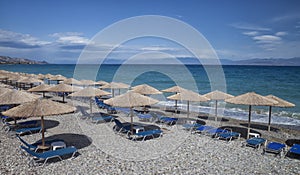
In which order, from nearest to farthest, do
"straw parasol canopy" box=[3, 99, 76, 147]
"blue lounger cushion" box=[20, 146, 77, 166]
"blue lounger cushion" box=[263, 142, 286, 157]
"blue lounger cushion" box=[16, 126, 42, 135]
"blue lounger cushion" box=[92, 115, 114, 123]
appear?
1. "blue lounger cushion" box=[20, 146, 77, 166]
2. "straw parasol canopy" box=[3, 99, 76, 147]
3. "blue lounger cushion" box=[263, 142, 286, 157]
4. "blue lounger cushion" box=[16, 126, 42, 135]
5. "blue lounger cushion" box=[92, 115, 114, 123]

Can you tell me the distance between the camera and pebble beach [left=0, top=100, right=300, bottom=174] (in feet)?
18.3

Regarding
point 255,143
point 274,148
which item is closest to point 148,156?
→ point 255,143

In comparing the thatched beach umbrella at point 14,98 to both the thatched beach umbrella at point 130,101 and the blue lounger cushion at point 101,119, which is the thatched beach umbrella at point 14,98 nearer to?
the blue lounger cushion at point 101,119

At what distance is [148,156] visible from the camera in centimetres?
647

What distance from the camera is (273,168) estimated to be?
5.81m

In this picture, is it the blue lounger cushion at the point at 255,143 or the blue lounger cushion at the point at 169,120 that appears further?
the blue lounger cushion at the point at 169,120

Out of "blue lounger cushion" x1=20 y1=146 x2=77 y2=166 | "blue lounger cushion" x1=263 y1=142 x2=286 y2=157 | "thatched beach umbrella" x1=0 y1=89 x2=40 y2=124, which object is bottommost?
"blue lounger cushion" x1=263 y1=142 x2=286 y2=157

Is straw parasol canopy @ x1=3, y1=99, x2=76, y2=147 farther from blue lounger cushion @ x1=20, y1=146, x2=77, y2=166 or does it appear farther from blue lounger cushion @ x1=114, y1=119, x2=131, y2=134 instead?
blue lounger cushion @ x1=114, y1=119, x2=131, y2=134

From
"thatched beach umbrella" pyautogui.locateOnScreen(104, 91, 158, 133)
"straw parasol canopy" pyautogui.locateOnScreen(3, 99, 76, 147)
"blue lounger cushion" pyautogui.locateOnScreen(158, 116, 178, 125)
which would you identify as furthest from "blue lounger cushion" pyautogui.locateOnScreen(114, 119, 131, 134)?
"straw parasol canopy" pyautogui.locateOnScreen(3, 99, 76, 147)

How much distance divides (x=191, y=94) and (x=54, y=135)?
240 inches

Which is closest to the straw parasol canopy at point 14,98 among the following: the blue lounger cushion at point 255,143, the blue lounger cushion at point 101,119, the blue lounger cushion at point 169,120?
the blue lounger cushion at point 101,119

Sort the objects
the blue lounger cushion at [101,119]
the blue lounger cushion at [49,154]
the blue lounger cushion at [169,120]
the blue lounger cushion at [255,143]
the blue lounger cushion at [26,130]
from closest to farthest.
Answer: the blue lounger cushion at [49,154], the blue lounger cushion at [255,143], the blue lounger cushion at [26,130], the blue lounger cushion at [101,119], the blue lounger cushion at [169,120]

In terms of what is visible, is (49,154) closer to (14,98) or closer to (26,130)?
(26,130)

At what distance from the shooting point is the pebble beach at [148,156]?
5.58 m
